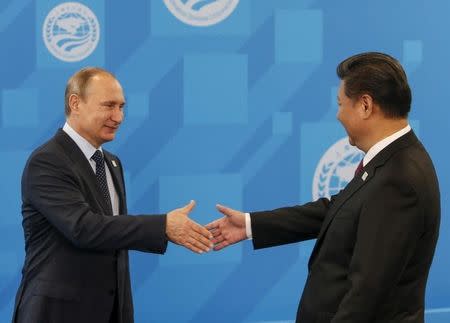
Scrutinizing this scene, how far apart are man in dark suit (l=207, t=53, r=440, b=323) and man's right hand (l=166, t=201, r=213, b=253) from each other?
0.53 meters

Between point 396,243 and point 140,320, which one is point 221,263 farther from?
point 396,243

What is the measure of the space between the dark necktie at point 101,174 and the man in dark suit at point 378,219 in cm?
81

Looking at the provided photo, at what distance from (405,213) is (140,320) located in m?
2.09

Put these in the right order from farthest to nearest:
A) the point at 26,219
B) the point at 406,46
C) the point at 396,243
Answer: the point at 406,46
the point at 26,219
the point at 396,243

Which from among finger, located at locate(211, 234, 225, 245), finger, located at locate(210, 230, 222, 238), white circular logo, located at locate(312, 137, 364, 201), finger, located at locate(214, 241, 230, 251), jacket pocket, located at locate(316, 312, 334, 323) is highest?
white circular logo, located at locate(312, 137, 364, 201)

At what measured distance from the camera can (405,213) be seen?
1.94 meters

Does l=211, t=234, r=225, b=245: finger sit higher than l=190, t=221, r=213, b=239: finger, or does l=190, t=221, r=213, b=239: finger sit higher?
l=190, t=221, r=213, b=239: finger

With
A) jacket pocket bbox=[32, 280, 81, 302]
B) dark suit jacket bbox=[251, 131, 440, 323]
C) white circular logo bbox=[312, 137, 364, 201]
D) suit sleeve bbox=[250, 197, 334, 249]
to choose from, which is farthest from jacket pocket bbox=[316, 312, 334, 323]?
white circular logo bbox=[312, 137, 364, 201]

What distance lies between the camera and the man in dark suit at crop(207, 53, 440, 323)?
1947 mm

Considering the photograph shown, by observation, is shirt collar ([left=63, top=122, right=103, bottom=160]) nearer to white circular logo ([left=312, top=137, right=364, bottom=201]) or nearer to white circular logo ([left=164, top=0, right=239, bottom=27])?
white circular logo ([left=164, top=0, right=239, bottom=27])

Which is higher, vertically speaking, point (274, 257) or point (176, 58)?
point (176, 58)

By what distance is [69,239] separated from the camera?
2453 mm

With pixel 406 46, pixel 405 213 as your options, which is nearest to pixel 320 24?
pixel 406 46

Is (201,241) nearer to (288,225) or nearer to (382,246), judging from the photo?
(288,225)
